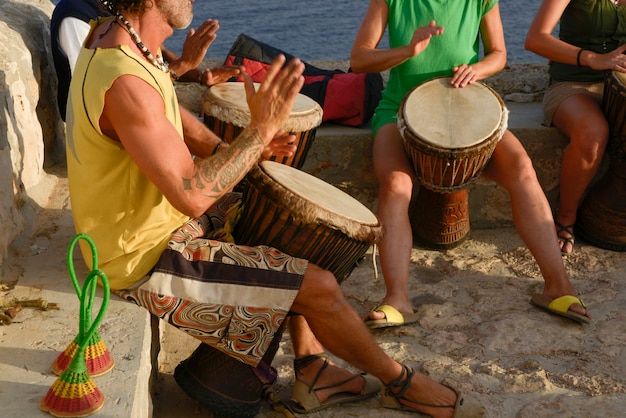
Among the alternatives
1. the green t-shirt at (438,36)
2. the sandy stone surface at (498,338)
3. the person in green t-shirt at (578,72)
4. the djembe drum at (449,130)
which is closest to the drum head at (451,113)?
the djembe drum at (449,130)

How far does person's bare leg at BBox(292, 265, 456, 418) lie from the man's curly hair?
978 millimetres

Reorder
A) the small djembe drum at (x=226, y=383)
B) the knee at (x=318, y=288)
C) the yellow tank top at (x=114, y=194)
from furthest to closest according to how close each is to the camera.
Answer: the small djembe drum at (x=226, y=383) → the knee at (x=318, y=288) → the yellow tank top at (x=114, y=194)

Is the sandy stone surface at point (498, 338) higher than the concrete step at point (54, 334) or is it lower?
lower

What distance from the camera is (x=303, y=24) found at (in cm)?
897

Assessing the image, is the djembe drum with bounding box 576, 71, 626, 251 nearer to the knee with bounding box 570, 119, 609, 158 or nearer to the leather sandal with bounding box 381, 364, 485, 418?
the knee with bounding box 570, 119, 609, 158

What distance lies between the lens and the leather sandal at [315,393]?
10.5ft

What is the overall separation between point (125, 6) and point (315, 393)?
1472 mm

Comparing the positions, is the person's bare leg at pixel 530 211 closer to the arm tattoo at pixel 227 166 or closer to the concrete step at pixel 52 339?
the arm tattoo at pixel 227 166

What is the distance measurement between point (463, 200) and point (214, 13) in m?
5.40

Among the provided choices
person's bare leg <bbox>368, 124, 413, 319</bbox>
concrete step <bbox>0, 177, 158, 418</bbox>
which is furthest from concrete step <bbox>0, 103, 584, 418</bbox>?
person's bare leg <bbox>368, 124, 413, 319</bbox>

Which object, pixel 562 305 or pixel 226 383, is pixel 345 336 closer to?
pixel 226 383

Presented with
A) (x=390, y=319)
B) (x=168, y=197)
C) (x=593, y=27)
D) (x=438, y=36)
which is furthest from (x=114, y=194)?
(x=593, y=27)

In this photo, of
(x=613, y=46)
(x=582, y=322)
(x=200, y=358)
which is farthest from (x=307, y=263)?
(x=613, y=46)

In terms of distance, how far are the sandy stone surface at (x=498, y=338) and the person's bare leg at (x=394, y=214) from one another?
0.15 metres
